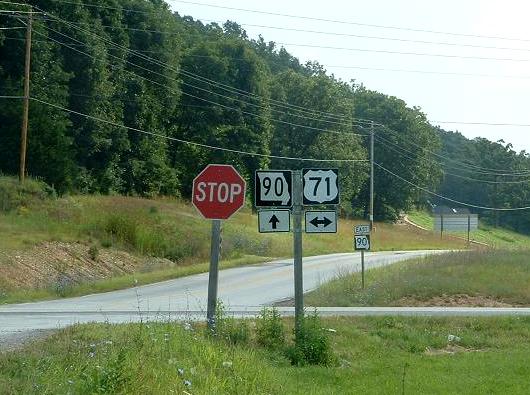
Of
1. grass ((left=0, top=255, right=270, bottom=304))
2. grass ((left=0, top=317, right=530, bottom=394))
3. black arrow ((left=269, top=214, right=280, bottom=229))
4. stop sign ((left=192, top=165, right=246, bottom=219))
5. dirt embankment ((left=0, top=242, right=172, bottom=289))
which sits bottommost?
grass ((left=0, top=255, right=270, bottom=304))

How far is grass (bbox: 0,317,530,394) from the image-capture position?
31.4 feet

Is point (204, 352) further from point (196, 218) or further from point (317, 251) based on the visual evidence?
point (317, 251)

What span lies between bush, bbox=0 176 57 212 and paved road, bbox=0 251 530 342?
36.6ft

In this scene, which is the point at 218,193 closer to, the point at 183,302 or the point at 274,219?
the point at 274,219

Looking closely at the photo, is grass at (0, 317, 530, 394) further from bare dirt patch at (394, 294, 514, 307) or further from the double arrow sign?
bare dirt patch at (394, 294, 514, 307)

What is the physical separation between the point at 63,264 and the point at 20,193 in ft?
26.2

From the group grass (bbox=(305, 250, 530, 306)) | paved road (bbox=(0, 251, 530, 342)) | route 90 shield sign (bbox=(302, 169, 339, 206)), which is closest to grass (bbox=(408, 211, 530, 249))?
paved road (bbox=(0, 251, 530, 342))

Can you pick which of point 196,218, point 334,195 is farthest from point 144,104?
point 334,195

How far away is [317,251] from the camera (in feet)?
222

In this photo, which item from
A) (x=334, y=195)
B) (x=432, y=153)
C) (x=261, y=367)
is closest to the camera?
(x=261, y=367)

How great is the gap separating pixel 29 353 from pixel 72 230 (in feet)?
121

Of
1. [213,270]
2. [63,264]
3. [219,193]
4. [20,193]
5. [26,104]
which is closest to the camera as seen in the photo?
[219,193]

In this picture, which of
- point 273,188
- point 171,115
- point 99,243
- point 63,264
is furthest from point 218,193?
point 171,115

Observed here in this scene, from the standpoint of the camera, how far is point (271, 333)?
15461 millimetres
